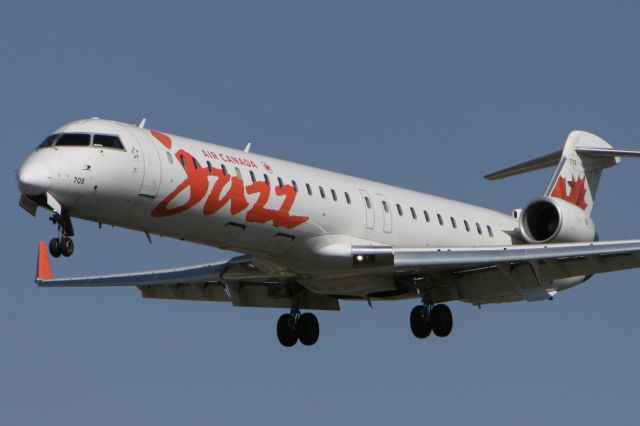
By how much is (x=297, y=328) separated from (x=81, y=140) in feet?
26.2

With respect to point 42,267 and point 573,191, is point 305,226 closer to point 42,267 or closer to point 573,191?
point 573,191

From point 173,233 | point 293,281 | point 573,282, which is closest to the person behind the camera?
point 173,233

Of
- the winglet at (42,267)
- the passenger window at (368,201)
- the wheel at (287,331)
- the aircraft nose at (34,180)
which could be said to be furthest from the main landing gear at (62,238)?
the winglet at (42,267)

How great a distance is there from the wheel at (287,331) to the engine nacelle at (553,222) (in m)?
5.11

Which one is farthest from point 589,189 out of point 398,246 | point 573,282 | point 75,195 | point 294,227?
point 75,195

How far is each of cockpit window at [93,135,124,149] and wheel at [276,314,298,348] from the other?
7410 millimetres

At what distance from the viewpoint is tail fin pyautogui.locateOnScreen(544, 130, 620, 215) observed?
32.0 metres

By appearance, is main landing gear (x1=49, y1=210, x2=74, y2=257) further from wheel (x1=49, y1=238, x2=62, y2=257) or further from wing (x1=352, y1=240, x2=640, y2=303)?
wing (x1=352, y1=240, x2=640, y2=303)

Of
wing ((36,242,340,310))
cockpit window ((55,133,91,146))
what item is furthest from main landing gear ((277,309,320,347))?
cockpit window ((55,133,91,146))

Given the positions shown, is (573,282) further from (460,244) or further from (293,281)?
(293,281)

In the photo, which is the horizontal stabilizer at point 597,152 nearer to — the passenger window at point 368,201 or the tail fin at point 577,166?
the tail fin at point 577,166

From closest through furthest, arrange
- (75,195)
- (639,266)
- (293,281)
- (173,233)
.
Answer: (75,195) < (173,233) < (639,266) < (293,281)

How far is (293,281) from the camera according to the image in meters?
28.7

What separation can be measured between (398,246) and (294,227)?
2945mm
